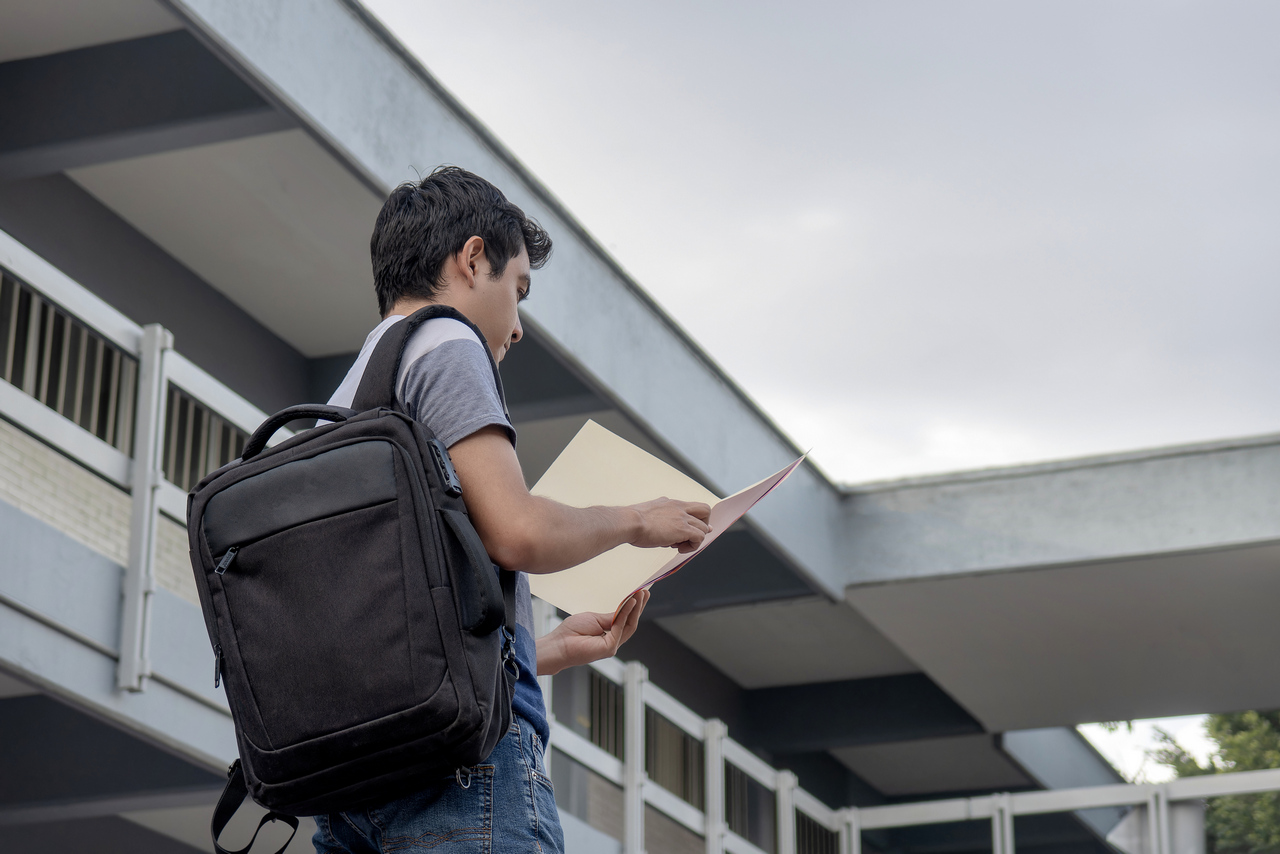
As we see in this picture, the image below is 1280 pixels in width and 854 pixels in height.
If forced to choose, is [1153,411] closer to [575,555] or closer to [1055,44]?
[1055,44]

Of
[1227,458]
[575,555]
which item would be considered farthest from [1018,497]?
[575,555]

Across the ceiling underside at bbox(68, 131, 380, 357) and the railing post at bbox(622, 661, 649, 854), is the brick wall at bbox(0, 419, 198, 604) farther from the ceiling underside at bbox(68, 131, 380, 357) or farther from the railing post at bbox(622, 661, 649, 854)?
the railing post at bbox(622, 661, 649, 854)

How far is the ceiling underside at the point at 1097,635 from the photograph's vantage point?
39.4ft

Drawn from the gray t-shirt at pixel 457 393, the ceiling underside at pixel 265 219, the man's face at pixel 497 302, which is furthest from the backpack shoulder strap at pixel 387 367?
the ceiling underside at pixel 265 219

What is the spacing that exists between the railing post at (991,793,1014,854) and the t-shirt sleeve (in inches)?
472

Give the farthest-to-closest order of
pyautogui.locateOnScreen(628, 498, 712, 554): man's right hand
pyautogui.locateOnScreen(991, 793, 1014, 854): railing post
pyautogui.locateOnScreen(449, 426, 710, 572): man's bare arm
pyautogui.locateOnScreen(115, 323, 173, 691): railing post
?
pyautogui.locateOnScreen(991, 793, 1014, 854): railing post, pyautogui.locateOnScreen(115, 323, 173, 691): railing post, pyautogui.locateOnScreen(628, 498, 712, 554): man's right hand, pyautogui.locateOnScreen(449, 426, 710, 572): man's bare arm

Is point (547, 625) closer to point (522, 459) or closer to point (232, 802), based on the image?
point (522, 459)

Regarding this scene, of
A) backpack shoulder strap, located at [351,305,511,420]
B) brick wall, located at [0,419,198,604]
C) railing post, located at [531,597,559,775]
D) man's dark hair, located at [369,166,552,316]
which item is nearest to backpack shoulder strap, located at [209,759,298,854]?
backpack shoulder strap, located at [351,305,511,420]

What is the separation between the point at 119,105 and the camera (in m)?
7.85

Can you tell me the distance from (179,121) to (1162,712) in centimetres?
1071

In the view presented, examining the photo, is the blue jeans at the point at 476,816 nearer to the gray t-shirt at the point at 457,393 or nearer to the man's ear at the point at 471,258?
the gray t-shirt at the point at 457,393

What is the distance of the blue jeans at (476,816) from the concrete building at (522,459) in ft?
14.1

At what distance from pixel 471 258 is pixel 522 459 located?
8.88 meters

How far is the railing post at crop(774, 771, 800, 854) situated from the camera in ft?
41.2
